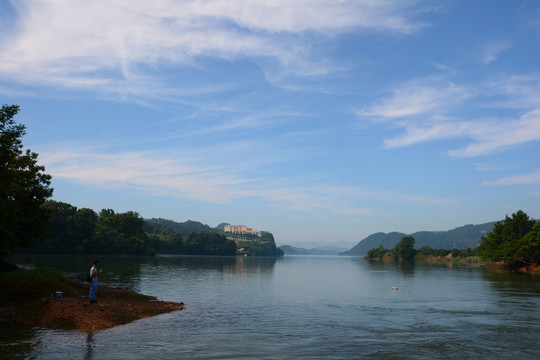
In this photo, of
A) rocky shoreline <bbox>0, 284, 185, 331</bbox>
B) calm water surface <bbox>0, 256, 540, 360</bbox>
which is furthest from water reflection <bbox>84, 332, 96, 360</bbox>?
rocky shoreline <bbox>0, 284, 185, 331</bbox>

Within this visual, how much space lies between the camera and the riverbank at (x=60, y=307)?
2603cm

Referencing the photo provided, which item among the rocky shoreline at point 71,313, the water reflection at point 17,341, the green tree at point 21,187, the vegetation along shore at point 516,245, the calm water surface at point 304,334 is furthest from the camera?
the vegetation along shore at point 516,245

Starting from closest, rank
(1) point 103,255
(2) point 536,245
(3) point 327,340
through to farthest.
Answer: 1. (3) point 327,340
2. (2) point 536,245
3. (1) point 103,255

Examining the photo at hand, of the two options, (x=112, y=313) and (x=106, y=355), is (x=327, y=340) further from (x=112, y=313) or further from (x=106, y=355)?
(x=112, y=313)

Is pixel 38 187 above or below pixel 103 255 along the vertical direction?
above

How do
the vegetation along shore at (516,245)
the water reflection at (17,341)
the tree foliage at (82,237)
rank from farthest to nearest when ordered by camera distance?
the tree foliage at (82,237)
the vegetation along shore at (516,245)
the water reflection at (17,341)

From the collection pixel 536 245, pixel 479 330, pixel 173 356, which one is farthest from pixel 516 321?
pixel 536 245

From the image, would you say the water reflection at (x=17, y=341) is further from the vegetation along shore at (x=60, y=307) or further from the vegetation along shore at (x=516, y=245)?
the vegetation along shore at (x=516, y=245)

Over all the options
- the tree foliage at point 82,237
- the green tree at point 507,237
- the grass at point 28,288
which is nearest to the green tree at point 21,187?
the grass at point 28,288

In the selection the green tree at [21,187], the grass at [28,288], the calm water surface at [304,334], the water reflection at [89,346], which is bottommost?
the calm water surface at [304,334]

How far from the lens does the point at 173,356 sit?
19.7 meters

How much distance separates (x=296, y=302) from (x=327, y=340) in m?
19.5

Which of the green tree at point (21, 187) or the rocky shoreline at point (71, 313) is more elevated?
the green tree at point (21, 187)

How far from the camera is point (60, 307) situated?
90.6ft
